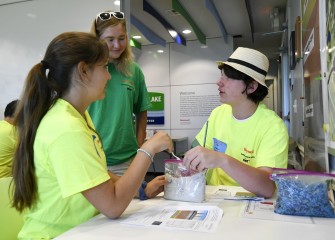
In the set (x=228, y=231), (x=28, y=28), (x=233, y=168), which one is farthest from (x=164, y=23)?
(x=228, y=231)

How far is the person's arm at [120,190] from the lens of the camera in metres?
0.84

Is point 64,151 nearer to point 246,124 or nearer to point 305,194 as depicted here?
point 305,194

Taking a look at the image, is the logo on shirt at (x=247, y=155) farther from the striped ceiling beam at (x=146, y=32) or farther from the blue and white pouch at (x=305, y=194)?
the striped ceiling beam at (x=146, y=32)

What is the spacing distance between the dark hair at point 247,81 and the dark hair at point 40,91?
65 centimetres

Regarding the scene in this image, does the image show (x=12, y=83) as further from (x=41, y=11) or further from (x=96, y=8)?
(x=96, y=8)

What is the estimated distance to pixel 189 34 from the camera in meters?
5.89

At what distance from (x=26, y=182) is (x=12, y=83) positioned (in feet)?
7.91

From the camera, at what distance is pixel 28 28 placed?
2.93 metres

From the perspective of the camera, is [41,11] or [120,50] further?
[41,11]

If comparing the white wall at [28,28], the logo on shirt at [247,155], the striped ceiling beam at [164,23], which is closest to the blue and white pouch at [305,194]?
the logo on shirt at [247,155]

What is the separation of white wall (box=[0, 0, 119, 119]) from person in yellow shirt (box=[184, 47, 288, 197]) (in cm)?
169

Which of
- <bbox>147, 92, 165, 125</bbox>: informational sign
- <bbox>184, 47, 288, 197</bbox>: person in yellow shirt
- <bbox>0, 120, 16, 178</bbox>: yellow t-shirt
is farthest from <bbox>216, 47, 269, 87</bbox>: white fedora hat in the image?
<bbox>147, 92, 165, 125</bbox>: informational sign

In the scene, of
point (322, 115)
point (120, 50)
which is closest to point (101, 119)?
point (120, 50)

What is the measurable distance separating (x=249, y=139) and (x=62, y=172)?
84 centimetres
